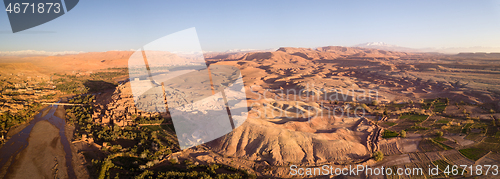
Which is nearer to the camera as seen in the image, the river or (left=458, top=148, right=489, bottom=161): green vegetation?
the river

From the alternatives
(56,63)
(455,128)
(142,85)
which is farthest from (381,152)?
(56,63)

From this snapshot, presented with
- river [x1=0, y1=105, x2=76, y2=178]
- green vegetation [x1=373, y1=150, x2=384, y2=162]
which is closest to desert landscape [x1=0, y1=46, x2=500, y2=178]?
green vegetation [x1=373, y1=150, x2=384, y2=162]

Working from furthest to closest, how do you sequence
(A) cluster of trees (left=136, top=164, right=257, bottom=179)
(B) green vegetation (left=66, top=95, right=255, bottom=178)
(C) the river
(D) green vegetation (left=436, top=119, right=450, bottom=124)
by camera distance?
(D) green vegetation (left=436, top=119, right=450, bottom=124) → (C) the river → (B) green vegetation (left=66, top=95, right=255, bottom=178) → (A) cluster of trees (left=136, top=164, right=257, bottom=179)

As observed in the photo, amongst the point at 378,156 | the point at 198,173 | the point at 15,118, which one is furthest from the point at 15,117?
the point at 378,156

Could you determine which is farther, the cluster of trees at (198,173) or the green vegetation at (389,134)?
the green vegetation at (389,134)

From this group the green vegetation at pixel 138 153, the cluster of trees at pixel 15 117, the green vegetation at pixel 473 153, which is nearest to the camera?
the green vegetation at pixel 138 153

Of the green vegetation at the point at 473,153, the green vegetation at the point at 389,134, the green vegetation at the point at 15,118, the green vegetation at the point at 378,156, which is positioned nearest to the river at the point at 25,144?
the green vegetation at the point at 15,118

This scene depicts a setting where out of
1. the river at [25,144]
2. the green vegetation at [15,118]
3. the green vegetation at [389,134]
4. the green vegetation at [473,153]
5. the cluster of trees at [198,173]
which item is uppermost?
the green vegetation at [15,118]

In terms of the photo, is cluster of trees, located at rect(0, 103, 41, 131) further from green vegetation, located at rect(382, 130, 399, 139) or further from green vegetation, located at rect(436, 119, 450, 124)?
green vegetation, located at rect(436, 119, 450, 124)

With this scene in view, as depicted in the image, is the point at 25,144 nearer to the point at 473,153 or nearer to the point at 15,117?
the point at 15,117

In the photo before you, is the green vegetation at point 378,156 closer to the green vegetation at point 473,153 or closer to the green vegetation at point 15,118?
the green vegetation at point 473,153
